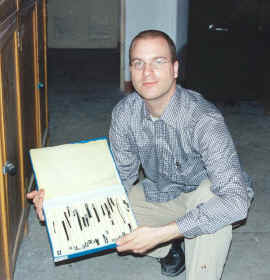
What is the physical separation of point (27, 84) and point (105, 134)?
63.3 inches

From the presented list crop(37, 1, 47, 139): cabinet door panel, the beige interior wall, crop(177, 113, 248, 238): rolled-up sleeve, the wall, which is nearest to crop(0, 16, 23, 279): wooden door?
crop(177, 113, 248, 238): rolled-up sleeve

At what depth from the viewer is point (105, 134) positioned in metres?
4.02

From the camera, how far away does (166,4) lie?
4.93 metres

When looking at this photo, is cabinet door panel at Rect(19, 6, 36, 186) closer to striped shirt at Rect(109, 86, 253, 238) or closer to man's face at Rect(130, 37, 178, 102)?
striped shirt at Rect(109, 86, 253, 238)

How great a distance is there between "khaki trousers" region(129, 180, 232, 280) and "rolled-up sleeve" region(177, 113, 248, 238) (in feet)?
0.32

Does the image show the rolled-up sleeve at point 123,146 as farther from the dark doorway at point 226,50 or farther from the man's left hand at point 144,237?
the dark doorway at point 226,50

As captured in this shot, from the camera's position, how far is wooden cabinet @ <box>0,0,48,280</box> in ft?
6.04

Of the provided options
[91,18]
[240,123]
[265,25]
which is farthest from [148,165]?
[91,18]

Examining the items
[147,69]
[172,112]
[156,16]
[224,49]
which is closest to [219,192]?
[172,112]

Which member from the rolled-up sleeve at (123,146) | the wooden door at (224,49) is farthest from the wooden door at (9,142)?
the wooden door at (224,49)

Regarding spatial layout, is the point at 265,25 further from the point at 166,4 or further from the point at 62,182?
the point at 62,182

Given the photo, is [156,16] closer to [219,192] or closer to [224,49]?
[224,49]

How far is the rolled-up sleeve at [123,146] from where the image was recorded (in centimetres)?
207

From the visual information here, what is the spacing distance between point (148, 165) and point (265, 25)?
2952mm
